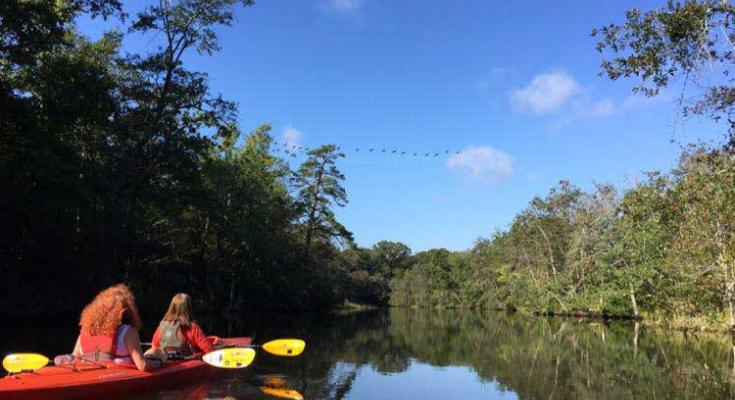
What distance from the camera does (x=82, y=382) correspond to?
6637 millimetres

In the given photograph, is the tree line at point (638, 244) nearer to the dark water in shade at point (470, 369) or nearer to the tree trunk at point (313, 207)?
the dark water in shade at point (470, 369)

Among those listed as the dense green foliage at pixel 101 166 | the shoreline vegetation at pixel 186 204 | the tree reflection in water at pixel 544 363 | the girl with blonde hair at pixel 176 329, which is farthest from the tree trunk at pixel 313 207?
the girl with blonde hair at pixel 176 329

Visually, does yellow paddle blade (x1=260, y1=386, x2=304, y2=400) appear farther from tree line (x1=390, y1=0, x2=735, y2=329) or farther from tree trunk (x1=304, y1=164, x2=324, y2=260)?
tree trunk (x1=304, y1=164, x2=324, y2=260)

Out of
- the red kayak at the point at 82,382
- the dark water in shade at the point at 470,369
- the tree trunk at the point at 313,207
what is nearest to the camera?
the red kayak at the point at 82,382

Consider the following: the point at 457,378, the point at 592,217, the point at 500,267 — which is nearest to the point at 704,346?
the point at 457,378

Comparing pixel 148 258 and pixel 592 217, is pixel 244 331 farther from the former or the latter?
pixel 592 217

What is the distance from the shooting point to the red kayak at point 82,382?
627cm

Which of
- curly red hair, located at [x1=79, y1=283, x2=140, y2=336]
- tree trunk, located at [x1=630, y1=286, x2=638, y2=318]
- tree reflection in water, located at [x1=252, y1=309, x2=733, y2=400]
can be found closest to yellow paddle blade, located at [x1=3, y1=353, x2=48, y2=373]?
curly red hair, located at [x1=79, y1=283, x2=140, y2=336]

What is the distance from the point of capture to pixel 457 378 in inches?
439

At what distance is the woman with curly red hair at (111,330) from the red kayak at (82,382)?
0.35ft

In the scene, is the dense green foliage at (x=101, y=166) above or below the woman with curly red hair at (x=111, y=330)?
above

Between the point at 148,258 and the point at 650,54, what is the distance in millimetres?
22632

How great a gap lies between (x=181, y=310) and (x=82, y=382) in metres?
2.05

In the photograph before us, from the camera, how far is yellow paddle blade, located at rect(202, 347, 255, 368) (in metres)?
8.33
